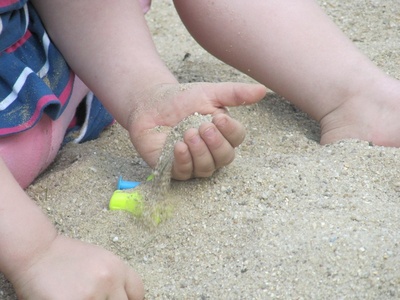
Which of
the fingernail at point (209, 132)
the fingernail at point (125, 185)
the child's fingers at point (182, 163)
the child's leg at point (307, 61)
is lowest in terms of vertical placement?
the child's leg at point (307, 61)

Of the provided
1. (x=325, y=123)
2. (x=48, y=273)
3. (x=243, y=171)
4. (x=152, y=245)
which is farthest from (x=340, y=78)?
(x=48, y=273)

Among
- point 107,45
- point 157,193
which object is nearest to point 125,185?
point 157,193

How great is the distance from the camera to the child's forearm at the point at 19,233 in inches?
46.7

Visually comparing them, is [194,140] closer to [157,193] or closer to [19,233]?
[157,193]

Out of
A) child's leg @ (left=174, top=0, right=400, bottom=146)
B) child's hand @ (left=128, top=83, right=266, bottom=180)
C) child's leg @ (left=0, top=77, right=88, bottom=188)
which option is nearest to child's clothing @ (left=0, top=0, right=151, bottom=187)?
child's leg @ (left=0, top=77, right=88, bottom=188)

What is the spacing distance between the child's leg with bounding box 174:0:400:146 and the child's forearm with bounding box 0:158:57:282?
607mm

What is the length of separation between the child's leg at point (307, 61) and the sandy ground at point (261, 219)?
0.07 m

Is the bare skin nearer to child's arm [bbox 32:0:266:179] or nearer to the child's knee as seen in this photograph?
child's arm [bbox 32:0:266:179]

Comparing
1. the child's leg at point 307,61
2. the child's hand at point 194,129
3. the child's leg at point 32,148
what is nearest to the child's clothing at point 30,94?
the child's leg at point 32,148

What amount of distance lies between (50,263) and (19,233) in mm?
69

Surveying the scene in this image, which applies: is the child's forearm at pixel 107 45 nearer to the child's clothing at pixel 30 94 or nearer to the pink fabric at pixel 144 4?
the child's clothing at pixel 30 94

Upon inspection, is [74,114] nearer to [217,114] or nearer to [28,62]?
[28,62]

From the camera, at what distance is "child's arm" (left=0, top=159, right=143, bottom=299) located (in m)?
1.15

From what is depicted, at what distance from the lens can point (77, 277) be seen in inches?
45.6
